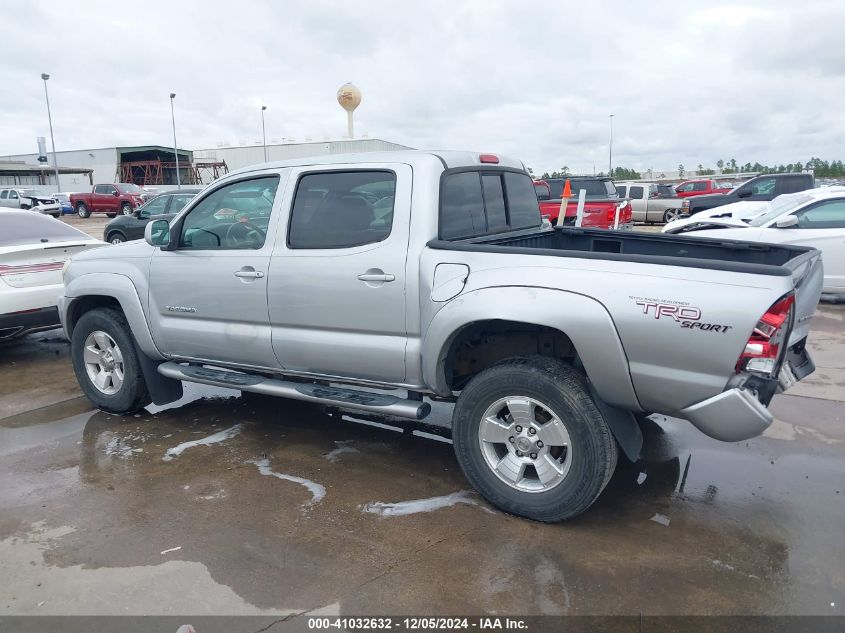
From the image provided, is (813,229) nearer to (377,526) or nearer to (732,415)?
(732,415)

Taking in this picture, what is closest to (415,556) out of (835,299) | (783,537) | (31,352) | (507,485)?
(507,485)

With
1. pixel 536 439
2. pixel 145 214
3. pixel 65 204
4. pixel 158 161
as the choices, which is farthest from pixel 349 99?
pixel 536 439

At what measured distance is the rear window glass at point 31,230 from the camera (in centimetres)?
727

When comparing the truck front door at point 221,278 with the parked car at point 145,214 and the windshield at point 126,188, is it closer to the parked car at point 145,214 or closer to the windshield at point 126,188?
the parked car at point 145,214

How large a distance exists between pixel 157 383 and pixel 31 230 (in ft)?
11.6

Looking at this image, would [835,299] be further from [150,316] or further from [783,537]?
[150,316]

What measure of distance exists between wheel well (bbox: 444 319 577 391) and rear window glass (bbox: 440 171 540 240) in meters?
0.64

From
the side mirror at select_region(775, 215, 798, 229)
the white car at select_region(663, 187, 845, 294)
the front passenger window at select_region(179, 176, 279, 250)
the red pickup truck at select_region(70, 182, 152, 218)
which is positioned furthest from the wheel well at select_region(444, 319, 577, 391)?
the red pickup truck at select_region(70, 182, 152, 218)

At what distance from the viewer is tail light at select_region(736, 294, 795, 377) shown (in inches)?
116

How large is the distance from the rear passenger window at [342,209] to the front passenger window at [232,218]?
272 millimetres

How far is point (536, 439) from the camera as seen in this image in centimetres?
357

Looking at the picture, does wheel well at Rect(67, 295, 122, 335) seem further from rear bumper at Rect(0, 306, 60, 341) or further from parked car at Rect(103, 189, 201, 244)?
parked car at Rect(103, 189, 201, 244)

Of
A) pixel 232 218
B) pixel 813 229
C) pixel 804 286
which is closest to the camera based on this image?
pixel 804 286

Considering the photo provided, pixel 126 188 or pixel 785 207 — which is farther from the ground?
pixel 126 188
